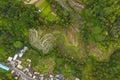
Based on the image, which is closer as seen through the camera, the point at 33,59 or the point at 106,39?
the point at 106,39

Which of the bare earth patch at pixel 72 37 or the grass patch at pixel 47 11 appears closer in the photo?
the grass patch at pixel 47 11

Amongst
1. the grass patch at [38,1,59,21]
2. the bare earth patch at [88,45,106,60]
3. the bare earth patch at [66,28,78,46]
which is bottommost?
the bare earth patch at [88,45,106,60]

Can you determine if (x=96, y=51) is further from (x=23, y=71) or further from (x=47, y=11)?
(x=23, y=71)

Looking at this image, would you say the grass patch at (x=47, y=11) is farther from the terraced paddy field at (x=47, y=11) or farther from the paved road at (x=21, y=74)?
the paved road at (x=21, y=74)

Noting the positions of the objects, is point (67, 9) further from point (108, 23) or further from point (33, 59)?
point (33, 59)

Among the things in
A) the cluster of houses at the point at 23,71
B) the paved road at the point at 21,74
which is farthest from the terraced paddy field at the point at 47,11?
the paved road at the point at 21,74

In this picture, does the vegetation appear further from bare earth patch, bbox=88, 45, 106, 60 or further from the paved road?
the paved road

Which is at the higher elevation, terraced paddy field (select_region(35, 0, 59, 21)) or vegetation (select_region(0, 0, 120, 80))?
terraced paddy field (select_region(35, 0, 59, 21))

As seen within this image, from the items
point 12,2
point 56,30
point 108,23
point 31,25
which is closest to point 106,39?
point 108,23

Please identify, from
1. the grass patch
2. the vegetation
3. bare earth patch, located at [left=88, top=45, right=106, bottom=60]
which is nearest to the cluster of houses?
the vegetation

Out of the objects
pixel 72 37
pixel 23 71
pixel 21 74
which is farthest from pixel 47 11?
pixel 21 74

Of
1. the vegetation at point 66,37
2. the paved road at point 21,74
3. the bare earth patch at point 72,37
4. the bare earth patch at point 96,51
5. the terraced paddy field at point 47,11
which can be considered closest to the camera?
the vegetation at point 66,37
